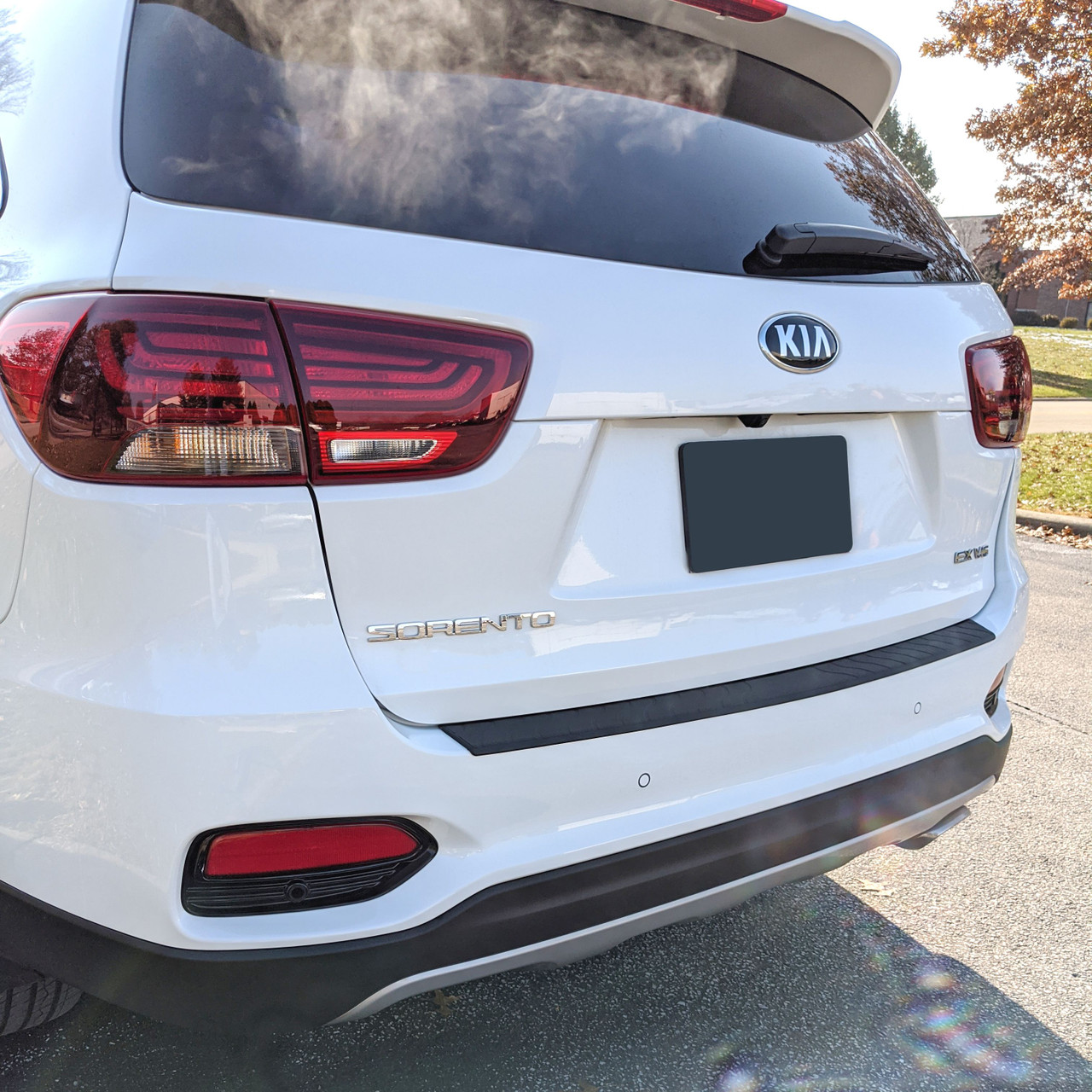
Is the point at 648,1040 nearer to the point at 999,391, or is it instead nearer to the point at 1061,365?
the point at 999,391

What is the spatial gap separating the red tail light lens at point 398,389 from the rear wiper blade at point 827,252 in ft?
1.69

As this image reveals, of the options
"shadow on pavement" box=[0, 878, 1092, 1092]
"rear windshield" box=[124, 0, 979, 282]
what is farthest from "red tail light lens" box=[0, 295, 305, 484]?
"shadow on pavement" box=[0, 878, 1092, 1092]

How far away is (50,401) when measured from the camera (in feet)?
4.25

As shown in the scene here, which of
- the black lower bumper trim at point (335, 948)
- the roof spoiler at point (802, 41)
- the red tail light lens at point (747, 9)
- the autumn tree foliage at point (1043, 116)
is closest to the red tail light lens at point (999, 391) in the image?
the roof spoiler at point (802, 41)

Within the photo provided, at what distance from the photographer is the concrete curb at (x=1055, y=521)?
716 centimetres

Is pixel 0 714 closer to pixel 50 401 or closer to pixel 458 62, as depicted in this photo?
pixel 50 401

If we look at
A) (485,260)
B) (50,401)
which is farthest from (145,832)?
(485,260)

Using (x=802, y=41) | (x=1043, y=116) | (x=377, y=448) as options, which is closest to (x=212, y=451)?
(x=377, y=448)

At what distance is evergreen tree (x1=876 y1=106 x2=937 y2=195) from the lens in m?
58.5

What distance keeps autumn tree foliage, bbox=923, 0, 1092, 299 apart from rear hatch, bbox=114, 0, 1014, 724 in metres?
11.2

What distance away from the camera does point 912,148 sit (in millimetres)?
60688

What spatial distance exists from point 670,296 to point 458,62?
1.54 feet

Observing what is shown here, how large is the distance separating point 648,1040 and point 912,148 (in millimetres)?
67106

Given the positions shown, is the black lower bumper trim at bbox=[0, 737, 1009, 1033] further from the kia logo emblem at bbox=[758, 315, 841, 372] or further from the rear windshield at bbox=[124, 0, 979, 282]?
the rear windshield at bbox=[124, 0, 979, 282]
